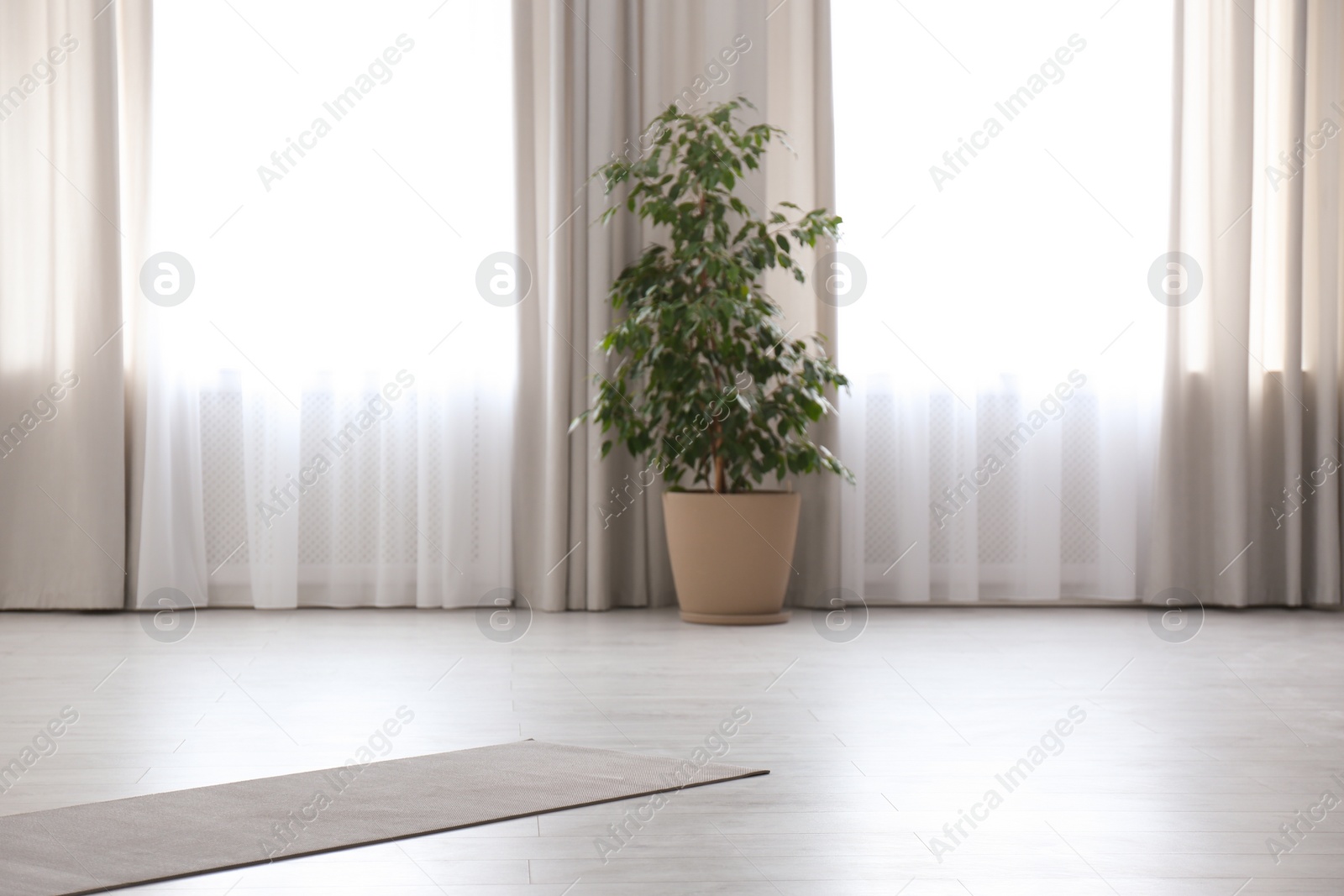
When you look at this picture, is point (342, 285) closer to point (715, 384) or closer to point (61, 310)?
point (61, 310)

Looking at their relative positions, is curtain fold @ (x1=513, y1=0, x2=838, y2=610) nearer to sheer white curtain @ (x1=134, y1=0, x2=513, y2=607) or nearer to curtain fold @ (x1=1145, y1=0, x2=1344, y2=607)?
sheer white curtain @ (x1=134, y1=0, x2=513, y2=607)

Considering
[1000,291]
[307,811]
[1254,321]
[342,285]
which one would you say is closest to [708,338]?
[1000,291]

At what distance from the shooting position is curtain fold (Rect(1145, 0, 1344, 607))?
4.38 m

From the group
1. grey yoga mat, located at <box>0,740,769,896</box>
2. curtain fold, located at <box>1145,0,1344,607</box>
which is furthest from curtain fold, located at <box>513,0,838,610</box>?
grey yoga mat, located at <box>0,740,769,896</box>

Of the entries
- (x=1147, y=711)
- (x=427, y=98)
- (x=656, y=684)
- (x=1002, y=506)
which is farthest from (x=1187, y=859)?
(x=427, y=98)

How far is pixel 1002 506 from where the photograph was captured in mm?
4414

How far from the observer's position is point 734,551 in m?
3.92

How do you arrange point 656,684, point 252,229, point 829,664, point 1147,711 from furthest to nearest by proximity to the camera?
point 252,229
point 829,664
point 656,684
point 1147,711

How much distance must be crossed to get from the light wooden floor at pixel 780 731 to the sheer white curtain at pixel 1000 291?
0.35 meters

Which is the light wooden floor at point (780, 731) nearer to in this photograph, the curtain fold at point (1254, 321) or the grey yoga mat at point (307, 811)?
the grey yoga mat at point (307, 811)

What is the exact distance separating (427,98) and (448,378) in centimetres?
92

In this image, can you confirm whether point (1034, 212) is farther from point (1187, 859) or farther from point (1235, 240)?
point (1187, 859)

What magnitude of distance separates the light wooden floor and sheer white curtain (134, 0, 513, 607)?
0.86 feet

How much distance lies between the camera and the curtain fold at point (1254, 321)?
4.38 meters
